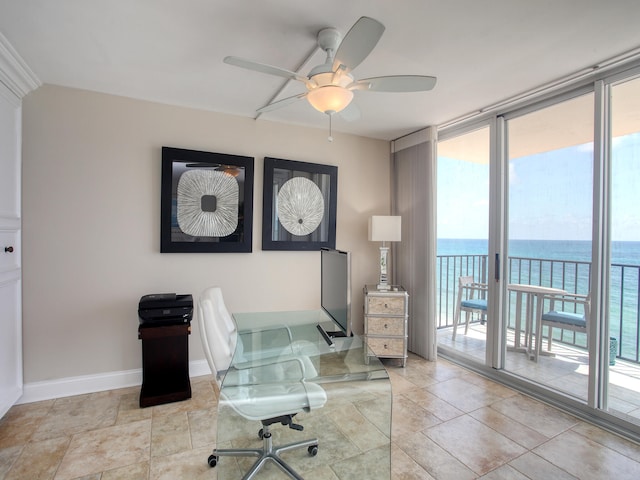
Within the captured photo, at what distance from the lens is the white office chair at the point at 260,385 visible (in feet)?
5.14

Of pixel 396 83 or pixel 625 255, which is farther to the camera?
pixel 625 255

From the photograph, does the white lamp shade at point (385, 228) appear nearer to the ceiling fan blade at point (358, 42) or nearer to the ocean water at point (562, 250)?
the ocean water at point (562, 250)

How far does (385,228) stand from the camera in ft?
11.4

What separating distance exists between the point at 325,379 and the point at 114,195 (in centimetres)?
236

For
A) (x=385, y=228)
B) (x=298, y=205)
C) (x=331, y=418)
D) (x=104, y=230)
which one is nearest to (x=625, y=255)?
(x=385, y=228)

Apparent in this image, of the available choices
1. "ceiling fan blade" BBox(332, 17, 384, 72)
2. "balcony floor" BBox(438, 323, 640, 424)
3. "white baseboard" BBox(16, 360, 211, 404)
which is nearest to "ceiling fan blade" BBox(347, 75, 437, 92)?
"ceiling fan blade" BBox(332, 17, 384, 72)

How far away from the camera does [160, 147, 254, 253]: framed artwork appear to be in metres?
2.89

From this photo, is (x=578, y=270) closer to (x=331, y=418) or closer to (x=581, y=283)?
(x=581, y=283)

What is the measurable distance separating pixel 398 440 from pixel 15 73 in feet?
11.7

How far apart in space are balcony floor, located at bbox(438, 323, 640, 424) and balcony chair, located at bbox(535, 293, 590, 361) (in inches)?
4.1

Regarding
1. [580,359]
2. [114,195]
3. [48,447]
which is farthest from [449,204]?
[48,447]

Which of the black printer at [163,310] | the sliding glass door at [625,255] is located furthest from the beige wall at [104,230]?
the sliding glass door at [625,255]

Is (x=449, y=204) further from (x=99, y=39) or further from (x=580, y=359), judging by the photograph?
(x=99, y=39)

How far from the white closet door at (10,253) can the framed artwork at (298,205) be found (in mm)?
1903
